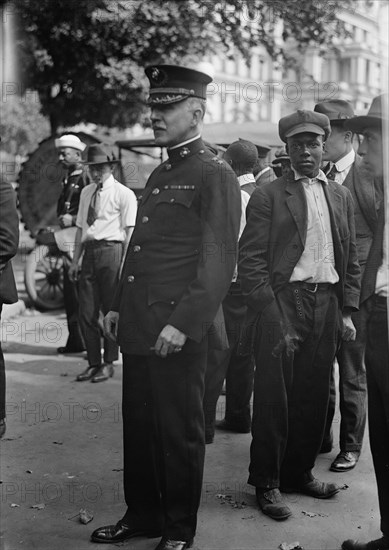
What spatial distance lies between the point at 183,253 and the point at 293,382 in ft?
3.89

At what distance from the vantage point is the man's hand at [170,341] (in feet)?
12.1

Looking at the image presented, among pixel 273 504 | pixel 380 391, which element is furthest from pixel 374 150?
pixel 273 504

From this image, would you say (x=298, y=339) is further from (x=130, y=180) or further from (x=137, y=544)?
(x=130, y=180)

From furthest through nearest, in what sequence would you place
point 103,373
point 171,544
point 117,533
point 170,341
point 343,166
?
point 103,373
point 343,166
point 117,533
point 171,544
point 170,341

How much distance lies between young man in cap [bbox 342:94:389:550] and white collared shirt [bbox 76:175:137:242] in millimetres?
3818

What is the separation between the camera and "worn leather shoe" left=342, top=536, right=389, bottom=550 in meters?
3.85

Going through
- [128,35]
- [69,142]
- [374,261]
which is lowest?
[374,261]

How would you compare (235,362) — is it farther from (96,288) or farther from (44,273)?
(44,273)

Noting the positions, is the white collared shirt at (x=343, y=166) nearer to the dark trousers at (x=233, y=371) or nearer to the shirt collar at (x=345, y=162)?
the shirt collar at (x=345, y=162)

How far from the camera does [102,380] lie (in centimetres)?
743

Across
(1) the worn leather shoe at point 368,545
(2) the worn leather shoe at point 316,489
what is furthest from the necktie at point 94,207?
(1) the worn leather shoe at point 368,545

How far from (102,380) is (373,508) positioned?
343 cm

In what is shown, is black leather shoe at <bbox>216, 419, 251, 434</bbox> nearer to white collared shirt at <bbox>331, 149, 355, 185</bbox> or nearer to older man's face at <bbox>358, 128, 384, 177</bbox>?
white collared shirt at <bbox>331, 149, 355, 185</bbox>

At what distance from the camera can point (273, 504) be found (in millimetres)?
4406
